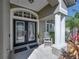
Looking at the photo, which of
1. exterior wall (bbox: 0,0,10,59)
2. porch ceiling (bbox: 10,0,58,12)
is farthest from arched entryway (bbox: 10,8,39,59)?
exterior wall (bbox: 0,0,10,59)

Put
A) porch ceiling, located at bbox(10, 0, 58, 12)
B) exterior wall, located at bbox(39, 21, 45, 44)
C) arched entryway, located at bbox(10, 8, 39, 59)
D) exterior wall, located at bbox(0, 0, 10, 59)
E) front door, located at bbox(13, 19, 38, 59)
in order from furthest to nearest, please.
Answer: exterior wall, located at bbox(39, 21, 45, 44)
front door, located at bbox(13, 19, 38, 59)
porch ceiling, located at bbox(10, 0, 58, 12)
arched entryway, located at bbox(10, 8, 39, 59)
exterior wall, located at bbox(0, 0, 10, 59)

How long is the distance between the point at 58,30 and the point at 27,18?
5.82 m

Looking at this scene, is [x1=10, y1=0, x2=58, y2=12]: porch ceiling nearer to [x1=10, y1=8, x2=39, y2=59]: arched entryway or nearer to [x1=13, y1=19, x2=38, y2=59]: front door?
[x1=10, y1=8, x2=39, y2=59]: arched entryway

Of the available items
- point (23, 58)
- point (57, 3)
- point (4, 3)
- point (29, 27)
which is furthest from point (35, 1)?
point (4, 3)

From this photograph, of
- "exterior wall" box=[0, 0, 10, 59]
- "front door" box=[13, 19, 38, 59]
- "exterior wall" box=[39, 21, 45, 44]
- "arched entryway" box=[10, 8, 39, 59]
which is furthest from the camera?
"exterior wall" box=[39, 21, 45, 44]

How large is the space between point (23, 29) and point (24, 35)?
0.57m

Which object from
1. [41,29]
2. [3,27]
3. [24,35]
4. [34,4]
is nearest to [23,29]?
[24,35]

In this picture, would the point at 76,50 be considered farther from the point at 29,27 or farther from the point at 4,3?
the point at 29,27

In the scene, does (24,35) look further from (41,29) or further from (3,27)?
(3,27)

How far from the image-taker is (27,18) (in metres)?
12.7

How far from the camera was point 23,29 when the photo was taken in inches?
492

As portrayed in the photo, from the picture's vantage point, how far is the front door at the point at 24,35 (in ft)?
36.6

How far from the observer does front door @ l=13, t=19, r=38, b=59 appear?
439 inches

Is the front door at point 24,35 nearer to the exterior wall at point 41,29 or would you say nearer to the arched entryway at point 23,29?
the arched entryway at point 23,29
